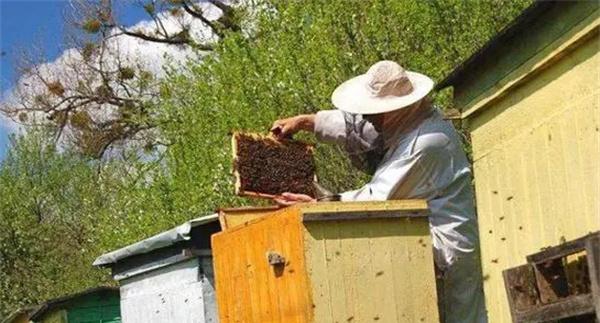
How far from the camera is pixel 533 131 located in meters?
5.14

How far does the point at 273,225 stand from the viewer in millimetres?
5172

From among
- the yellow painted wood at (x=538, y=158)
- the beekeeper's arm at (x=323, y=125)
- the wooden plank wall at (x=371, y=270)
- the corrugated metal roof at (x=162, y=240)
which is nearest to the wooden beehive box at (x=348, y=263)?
the wooden plank wall at (x=371, y=270)

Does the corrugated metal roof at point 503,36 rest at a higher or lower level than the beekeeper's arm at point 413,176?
higher

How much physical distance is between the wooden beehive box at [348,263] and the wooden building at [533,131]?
18.1 inches

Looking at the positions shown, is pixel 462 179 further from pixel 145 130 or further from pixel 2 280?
pixel 2 280

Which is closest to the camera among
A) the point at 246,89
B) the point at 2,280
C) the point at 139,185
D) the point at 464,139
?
the point at 464,139

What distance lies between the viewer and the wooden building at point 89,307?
1562cm

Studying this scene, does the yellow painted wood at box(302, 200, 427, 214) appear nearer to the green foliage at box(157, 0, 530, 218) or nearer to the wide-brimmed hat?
the wide-brimmed hat

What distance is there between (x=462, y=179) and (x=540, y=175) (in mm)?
520

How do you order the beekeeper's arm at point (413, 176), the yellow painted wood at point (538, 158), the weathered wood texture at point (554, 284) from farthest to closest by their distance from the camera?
the beekeeper's arm at point (413, 176), the yellow painted wood at point (538, 158), the weathered wood texture at point (554, 284)

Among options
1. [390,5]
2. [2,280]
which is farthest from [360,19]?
[2,280]

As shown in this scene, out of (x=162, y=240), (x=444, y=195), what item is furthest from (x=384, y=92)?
(x=162, y=240)

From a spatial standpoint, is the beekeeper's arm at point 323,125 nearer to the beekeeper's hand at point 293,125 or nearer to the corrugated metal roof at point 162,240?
the beekeeper's hand at point 293,125

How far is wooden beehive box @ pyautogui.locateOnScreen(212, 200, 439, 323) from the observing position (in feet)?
16.2
